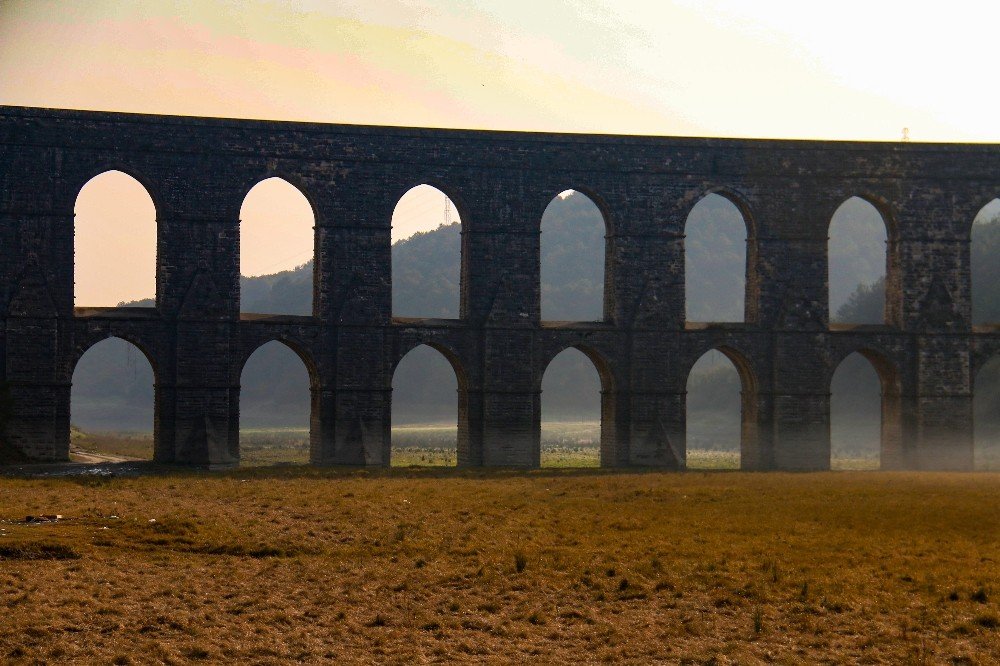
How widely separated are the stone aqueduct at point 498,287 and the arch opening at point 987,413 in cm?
1356

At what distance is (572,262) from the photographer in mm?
148125

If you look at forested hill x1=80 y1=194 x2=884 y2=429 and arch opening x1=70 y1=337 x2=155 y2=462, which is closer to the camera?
forested hill x1=80 y1=194 x2=884 y2=429

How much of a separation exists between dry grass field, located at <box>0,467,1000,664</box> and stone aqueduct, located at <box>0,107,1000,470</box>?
27.7 feet

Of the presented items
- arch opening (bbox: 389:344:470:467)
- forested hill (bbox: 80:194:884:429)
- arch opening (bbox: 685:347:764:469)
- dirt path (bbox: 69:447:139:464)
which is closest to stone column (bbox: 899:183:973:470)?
arch opening (bbox: 685:347:764:469)

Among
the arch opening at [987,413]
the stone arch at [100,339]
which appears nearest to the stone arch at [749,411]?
the stone arch at [100,339]

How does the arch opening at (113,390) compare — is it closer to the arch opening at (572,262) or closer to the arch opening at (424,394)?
the arch opening at (424,394)

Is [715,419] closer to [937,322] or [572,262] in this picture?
[937,322]

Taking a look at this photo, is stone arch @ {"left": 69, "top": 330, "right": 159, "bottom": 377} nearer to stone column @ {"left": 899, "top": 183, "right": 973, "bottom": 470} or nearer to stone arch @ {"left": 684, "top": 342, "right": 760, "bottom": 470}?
stone arch @ {"left": 684, "top": 342, "right": 760, "bottom": 470}

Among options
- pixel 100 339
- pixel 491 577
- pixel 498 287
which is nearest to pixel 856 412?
pixel 498 287

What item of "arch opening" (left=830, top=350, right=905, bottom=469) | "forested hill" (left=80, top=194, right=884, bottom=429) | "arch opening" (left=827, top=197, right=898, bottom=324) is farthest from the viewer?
"arch opening" (left=827, top=197, right=898, bottom=324)

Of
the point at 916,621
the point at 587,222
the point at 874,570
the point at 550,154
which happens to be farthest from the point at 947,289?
the point at 587,222

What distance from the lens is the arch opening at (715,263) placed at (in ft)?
470

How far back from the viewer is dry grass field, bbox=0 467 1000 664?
13.9 meters

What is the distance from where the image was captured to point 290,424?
367ft
